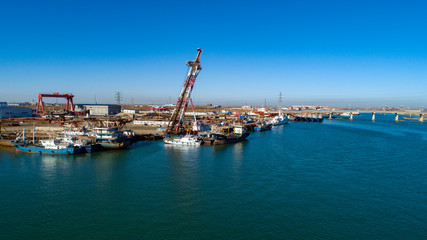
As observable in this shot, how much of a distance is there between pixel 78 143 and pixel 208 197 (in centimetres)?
1525

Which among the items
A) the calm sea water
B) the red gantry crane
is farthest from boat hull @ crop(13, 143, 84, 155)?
the red gantry crane

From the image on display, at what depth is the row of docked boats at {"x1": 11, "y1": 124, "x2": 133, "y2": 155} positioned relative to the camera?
814 inches

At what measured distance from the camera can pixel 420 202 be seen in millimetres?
12227

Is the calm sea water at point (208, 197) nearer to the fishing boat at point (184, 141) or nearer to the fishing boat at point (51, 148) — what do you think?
the fishing boat at point (51, 148)

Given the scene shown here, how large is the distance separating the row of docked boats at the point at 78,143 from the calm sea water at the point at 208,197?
894mm

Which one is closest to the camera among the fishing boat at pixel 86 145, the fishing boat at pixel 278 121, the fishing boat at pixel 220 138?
the fishing boat at pixel 86 145

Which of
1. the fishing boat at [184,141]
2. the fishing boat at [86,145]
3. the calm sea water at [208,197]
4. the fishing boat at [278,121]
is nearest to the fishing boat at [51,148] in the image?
the fishing boat at [86,145]

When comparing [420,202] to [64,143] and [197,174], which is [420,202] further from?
[64,143]

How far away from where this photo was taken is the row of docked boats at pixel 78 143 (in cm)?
2067

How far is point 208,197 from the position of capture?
487 inches

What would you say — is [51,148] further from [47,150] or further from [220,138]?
[220,138]

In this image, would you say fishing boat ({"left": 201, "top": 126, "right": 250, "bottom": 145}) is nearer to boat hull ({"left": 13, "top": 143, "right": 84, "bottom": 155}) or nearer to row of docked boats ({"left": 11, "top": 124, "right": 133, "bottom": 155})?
row of docked boats ({"left": 11, "top": 124, "right": 133, "bottom": 155})

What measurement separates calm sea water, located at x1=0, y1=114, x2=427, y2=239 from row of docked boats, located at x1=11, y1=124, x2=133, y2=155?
35.2 inches

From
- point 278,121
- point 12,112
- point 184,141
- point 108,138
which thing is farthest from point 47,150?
point 278,121
